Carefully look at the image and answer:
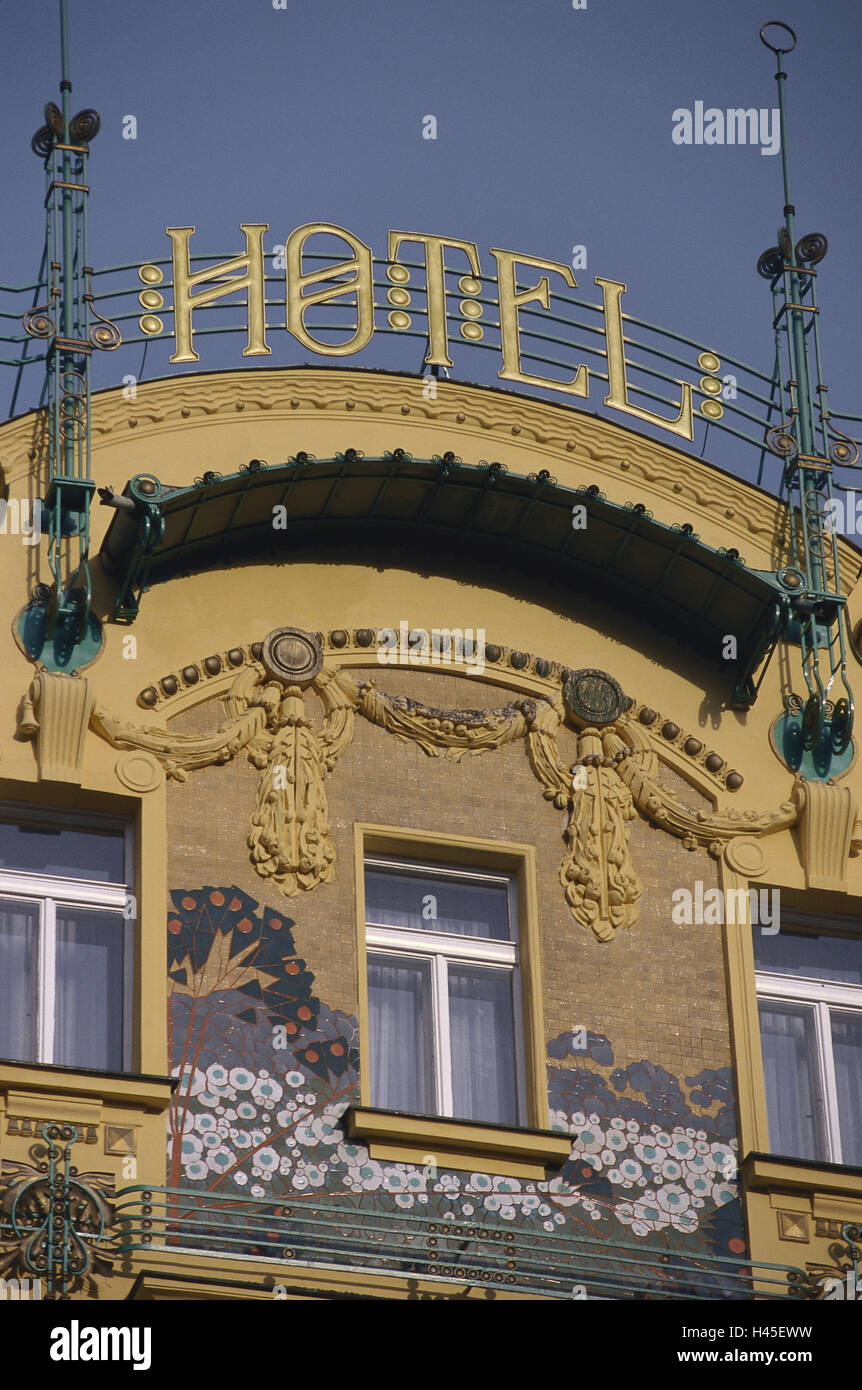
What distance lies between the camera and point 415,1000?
57.2ft

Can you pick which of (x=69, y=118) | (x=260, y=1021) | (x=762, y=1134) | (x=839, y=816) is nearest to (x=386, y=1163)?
(x=260, y=1021)

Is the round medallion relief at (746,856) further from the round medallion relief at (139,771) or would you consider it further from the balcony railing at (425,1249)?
the round medallion relief at (139,771)

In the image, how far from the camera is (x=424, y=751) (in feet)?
58.9

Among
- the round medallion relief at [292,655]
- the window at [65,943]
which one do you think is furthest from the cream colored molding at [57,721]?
the round medallion relief at [292,655]

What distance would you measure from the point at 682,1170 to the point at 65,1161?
131 inches

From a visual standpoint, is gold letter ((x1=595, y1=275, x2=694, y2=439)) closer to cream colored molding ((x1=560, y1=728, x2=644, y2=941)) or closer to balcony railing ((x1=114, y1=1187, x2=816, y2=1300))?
cream colored molding ((x1=560, y1=728, x2=644, y2=941))

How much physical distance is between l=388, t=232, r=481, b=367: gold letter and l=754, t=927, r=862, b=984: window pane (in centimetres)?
375

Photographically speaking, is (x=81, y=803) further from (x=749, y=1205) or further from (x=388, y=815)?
(x=749, y=1205)

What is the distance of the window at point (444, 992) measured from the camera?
17.2 meters

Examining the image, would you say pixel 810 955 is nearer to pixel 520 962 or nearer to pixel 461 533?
pixel 520 962

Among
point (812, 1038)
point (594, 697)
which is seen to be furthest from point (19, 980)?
point (812, 1038)

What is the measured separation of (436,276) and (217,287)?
1.29m

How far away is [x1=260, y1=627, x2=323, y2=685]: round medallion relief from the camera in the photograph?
17875 mm

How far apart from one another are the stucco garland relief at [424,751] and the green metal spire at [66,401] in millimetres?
483
